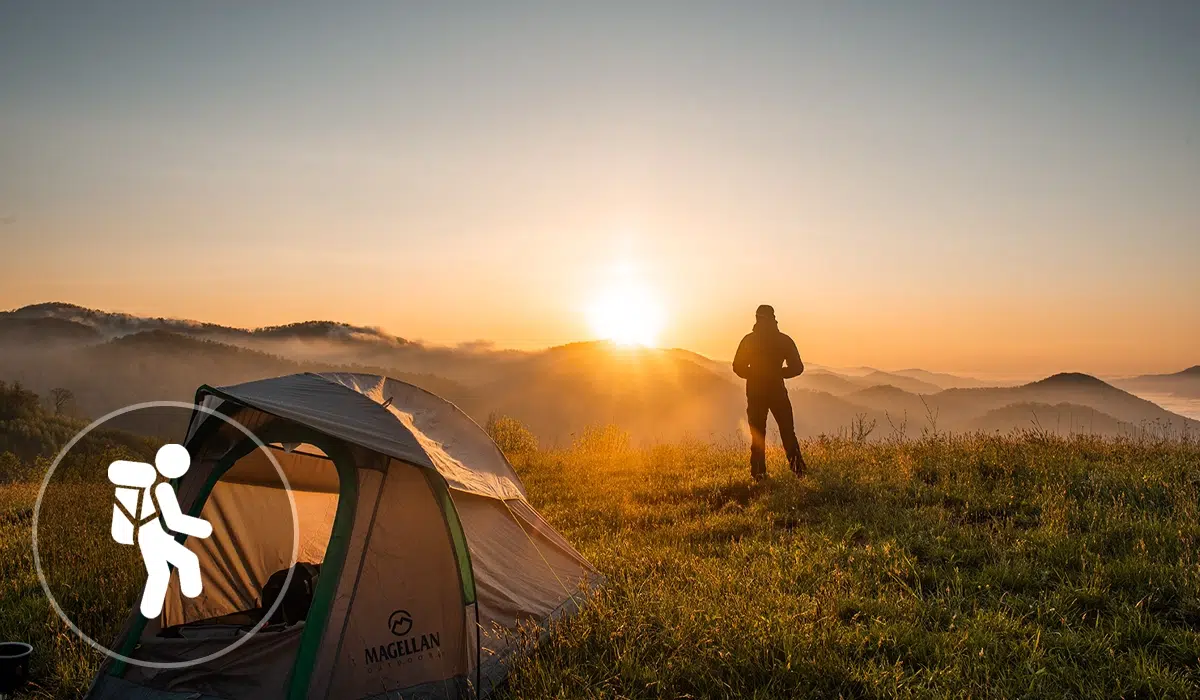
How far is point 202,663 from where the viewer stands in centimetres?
544

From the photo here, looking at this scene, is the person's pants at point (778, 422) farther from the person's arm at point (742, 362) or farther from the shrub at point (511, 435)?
the shrub at point (511, 435)

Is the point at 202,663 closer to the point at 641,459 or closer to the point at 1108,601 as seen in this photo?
the point at 1108,601

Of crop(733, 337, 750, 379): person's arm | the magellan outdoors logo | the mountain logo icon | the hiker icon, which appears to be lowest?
the magellan outdoors logo

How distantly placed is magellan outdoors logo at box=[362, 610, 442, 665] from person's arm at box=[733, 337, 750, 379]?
7660 millimetres

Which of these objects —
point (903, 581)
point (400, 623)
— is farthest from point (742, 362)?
point (400, 623)

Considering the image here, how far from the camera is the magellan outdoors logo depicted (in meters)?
5.08

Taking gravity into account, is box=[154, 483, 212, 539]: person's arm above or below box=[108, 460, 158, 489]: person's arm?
below

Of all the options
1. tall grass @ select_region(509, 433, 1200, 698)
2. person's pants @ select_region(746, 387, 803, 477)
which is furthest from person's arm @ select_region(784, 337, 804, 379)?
tall grass @ select_region(509, 433, 1200, 698)

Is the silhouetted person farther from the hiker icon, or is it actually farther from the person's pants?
the hiker icon

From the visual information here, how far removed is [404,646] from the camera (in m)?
A: 5.19

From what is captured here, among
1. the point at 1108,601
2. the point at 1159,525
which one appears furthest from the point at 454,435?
the point at 1159,525

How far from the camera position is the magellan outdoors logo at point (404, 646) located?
508 cm

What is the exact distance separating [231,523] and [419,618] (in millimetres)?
2643

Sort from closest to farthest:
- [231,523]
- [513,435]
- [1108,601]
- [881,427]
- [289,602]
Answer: [1108,601] → [289,602] → [231,523] → [881,427] → [513,435]
